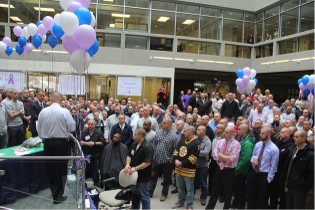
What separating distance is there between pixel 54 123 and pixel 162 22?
15.9 metres

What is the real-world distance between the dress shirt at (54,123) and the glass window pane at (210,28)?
54.7 feet

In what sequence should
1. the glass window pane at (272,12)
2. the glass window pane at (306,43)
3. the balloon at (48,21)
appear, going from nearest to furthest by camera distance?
the balloon at (48,21), the glass window pane at (306,43), the glass window pane at (272,12)

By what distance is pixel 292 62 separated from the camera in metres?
17.4

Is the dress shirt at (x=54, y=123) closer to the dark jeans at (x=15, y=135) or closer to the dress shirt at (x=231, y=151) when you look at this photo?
the dress shirt at (x=231, y=151)

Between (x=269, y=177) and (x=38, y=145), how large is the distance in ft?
14.8

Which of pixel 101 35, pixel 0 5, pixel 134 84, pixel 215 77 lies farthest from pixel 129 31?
pixel 215 77

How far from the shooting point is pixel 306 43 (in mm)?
16938

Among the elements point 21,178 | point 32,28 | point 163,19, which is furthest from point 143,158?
point 163,19

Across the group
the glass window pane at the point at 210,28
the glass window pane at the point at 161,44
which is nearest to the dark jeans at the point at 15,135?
the glass window pane at the point at 161,44

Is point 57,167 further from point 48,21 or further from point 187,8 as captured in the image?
point 187,8

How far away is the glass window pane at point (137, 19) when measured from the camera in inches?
750

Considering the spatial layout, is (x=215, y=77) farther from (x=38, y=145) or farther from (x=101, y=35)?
(x=38, y=145)

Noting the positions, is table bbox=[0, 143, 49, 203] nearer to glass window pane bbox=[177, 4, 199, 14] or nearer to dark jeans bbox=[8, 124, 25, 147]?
dark jeans bbox=[8, 124, 25, 147]

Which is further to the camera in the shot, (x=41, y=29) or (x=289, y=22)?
(x=289, y=22)
